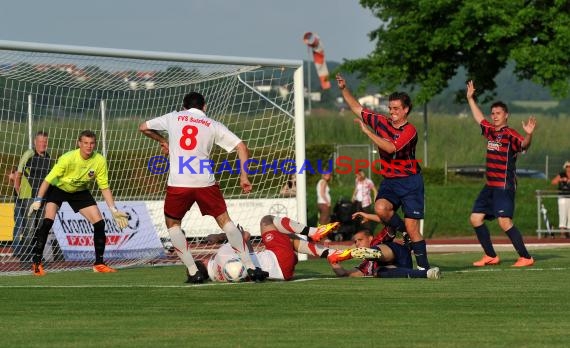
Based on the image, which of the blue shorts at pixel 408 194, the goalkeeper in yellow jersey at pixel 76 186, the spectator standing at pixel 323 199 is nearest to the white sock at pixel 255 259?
the blue shorts at pixel 408 194

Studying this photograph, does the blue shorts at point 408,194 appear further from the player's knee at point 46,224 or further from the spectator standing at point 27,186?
the spectator standing at point 27,186

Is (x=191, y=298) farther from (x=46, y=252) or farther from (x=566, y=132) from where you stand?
(x=566, y=132)

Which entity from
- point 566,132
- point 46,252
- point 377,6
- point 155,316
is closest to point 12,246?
point 46,252

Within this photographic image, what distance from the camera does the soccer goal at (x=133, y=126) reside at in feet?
55.2

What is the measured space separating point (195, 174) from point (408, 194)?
250cm

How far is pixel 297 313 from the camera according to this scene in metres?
8.71

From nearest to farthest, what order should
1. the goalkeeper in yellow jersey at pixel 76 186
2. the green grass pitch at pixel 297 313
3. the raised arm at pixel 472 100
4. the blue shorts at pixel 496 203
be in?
the green grass pitch at pixel 297 313 < the raised arm at pixel 472 100 < the blue shorts at pixel 496 203 < the goalkeeper in yellow jersey at pixel 76 186

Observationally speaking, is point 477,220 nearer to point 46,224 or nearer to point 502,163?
point 502,163

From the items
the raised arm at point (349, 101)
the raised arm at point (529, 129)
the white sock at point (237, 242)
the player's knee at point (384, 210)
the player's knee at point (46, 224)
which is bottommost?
the white sock at point (237, 242)

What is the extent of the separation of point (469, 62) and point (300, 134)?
23054 millimetres

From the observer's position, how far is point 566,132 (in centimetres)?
5212

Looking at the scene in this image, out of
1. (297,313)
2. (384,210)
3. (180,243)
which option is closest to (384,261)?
(384,210)

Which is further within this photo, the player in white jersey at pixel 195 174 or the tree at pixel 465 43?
the tree at pixel 465 43

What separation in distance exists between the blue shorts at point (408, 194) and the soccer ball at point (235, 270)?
6.77 ft
